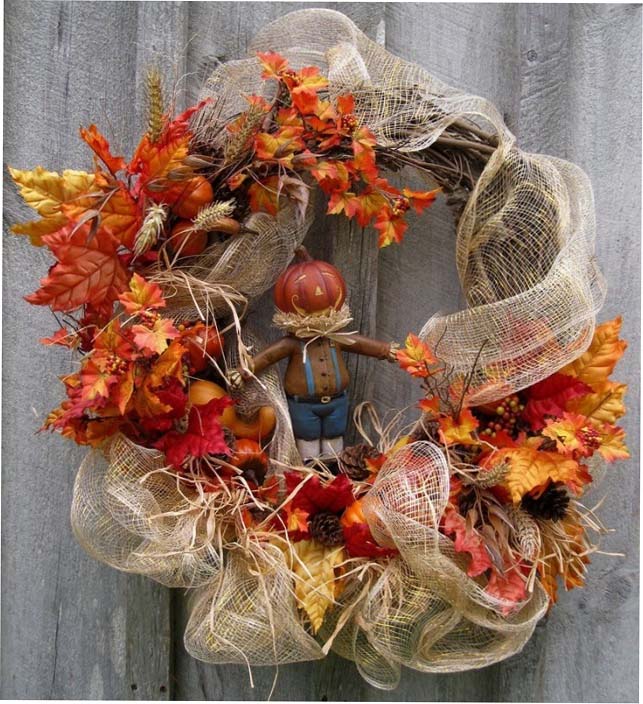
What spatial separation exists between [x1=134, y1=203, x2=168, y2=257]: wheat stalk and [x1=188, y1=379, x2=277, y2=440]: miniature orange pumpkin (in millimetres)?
206

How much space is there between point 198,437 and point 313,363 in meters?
0.20

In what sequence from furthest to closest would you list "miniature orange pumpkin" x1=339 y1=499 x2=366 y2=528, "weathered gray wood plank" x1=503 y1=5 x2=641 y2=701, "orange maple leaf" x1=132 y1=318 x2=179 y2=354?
"weathered gray wood plank" x1=503 y1=5 x2=641 y2=701 → "miniature orange pumpkin" x1=339 y1=499 x2=366 y2=528 → "orange maple leaf" x1=132 y1=318 x2=179 y2=354

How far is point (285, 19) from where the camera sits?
105 cm

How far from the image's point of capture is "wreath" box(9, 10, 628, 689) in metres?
0.91

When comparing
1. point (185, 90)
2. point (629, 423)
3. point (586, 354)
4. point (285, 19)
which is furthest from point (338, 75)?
point (629, 423)

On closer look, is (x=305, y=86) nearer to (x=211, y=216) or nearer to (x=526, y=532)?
(x=211, y=216)

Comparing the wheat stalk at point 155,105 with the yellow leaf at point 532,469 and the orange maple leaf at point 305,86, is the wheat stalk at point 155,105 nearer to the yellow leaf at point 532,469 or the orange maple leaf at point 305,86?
the orange maple leaf at point 305,86

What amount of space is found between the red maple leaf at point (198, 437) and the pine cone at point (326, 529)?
0.16m

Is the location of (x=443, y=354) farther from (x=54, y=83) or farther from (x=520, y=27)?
(x=54, y=83)

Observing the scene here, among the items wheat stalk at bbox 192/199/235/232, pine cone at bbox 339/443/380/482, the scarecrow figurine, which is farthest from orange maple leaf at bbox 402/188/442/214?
pine cone at bbox 339/443/380/482

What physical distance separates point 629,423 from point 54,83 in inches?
43.2

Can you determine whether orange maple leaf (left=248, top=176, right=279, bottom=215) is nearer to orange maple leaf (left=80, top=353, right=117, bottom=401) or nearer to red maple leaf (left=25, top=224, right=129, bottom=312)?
red maple leaf (left=25, top=224, right=129, bottom=312)

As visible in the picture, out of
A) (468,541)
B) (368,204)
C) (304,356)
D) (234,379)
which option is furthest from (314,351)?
(468,541)

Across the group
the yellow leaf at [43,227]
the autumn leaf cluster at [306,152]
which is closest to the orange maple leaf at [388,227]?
the autumn leaf cluster at [306,152]
